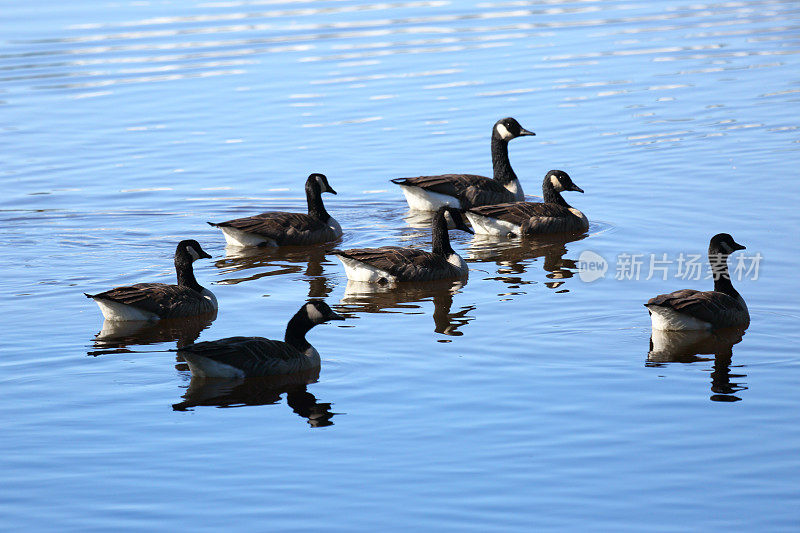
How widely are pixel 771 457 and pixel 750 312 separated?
471cm

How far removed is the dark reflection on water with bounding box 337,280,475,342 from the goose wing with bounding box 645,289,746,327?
2.52 m

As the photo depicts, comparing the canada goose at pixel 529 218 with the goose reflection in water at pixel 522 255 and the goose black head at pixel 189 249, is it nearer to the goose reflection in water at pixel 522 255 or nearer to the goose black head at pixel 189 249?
the goose reflection in water at pixel 522 255

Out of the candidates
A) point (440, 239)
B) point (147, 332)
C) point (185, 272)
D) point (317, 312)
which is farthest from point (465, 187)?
point (317, 312)

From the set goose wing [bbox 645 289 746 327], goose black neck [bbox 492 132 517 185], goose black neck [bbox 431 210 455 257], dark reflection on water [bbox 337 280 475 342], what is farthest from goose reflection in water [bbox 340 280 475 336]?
goose black neck [bbox 492 132 517 185]

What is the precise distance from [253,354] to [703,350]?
509 cm

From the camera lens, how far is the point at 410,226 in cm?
2059

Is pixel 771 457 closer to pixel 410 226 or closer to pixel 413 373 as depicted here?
pixel 413 373

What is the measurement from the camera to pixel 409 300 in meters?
15.8

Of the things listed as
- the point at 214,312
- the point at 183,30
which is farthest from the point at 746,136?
the point at 183,30

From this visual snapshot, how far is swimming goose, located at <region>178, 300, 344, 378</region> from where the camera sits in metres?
12.1

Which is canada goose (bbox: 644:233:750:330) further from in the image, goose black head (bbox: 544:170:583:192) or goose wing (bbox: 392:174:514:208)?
goose wing (bbox: 392:174:514:208)

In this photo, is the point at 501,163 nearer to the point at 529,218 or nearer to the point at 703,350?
the point at 529,218

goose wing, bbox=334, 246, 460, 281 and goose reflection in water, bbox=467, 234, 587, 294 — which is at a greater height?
goose wing, bbox=334, 246, 460, 281

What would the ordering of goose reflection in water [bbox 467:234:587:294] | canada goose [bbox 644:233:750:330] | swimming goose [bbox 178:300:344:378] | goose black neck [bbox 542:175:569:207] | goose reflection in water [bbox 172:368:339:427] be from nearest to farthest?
1. goose reflection in water [bbox 172:368:339:427]
2. swimming goose [bbox 178:300:344:378]
3. canada goose [bbox 644:233:750:330]
4. goose reflection in water [bbox 467:234:587:294]
5. goose black neck [bbox 542:175:569:207]
